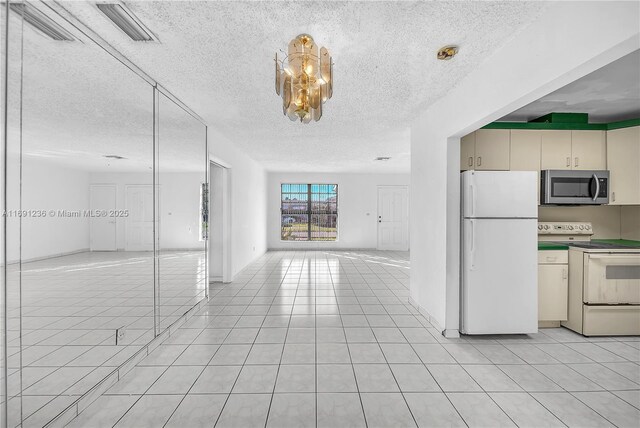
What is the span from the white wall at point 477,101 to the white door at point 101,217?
325 centimetres

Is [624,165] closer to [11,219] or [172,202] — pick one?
[11,219]

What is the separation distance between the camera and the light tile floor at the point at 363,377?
1873 mm

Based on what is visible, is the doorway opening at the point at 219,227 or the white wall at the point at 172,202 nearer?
the white wall at the point at 172,202

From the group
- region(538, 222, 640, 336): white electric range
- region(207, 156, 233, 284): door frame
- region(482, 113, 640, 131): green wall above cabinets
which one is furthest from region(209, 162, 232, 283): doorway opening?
region(538, 222, 640, 336): white electric range

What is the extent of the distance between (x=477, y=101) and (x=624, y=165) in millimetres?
2334

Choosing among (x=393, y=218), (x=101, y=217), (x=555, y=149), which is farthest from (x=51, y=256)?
(x=393, y=218)

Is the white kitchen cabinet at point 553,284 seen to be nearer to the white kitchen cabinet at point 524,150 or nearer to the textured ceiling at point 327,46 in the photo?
the white kitchen cabinet at point 524,150

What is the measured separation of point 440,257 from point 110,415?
312 cm

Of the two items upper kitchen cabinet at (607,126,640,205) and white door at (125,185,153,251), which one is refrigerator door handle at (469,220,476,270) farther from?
white door at (125,185,153,251)

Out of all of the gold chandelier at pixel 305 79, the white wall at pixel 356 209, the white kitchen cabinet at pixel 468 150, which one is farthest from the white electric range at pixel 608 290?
the white wall at pixel 356 209

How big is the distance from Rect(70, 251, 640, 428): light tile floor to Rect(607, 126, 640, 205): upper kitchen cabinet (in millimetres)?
1578

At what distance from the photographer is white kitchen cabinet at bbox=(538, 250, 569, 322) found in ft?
10.5

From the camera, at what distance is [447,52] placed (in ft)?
7.23

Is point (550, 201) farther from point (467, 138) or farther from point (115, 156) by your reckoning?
point (115, 156)
